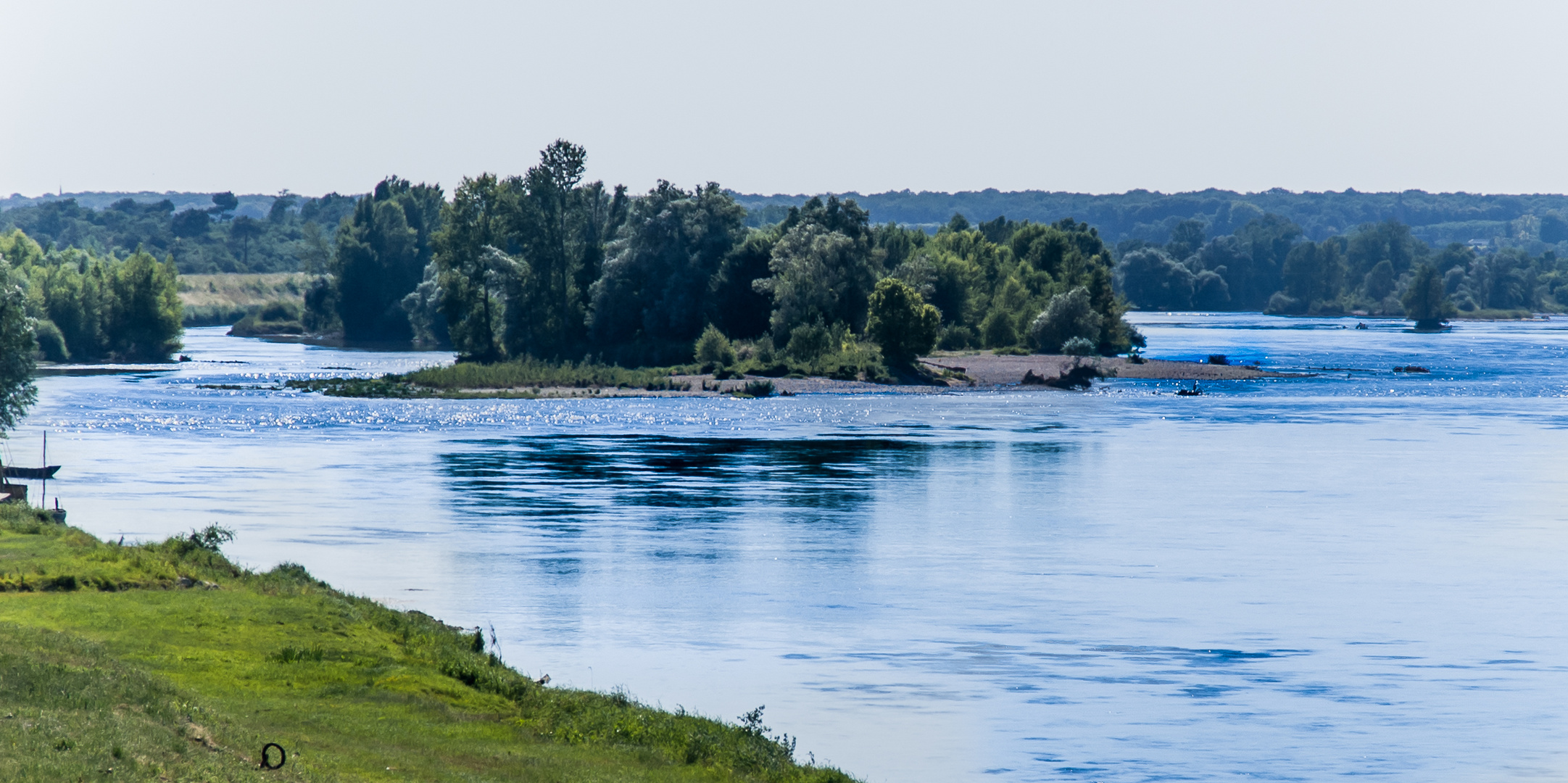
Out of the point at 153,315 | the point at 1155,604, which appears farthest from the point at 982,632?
the point at 153,315

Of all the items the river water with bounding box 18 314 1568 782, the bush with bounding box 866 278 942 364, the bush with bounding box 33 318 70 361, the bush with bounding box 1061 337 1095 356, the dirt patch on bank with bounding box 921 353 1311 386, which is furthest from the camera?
the bush with bounding box 1061 337 1095 356

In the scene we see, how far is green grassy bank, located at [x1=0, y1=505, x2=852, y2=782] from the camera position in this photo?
18.8 meters

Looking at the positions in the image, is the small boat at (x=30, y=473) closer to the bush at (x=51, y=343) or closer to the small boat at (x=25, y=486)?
the small boat at (x=25, y=486)

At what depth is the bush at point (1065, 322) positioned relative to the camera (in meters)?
172

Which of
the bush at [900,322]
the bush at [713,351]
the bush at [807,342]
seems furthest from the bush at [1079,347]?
the bush at [713,351]

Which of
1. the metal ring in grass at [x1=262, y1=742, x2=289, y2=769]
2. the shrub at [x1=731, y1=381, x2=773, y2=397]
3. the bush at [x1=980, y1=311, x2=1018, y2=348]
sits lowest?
the shrub at [x1=731, y1=381, x2=773, y2=397]

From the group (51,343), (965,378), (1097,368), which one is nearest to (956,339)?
(1097,368)

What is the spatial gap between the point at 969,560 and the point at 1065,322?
12537 cm

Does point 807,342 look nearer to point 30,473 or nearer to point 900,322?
point 900,322

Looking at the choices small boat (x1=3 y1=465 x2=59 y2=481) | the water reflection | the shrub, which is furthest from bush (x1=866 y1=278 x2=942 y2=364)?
small boat (x1=3 y1=465 x2=59 y2=481)

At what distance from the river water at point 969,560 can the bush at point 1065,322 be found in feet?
219

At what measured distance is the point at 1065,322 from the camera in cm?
17238

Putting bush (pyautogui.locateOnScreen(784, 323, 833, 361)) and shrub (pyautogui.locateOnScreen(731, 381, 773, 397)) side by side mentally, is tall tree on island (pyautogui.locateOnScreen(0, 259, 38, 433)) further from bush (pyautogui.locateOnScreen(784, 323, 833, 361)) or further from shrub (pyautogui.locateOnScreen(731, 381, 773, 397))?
bush (pyautogui.locateOnScreen(784, 323, 833, 361))

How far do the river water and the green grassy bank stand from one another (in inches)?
157
